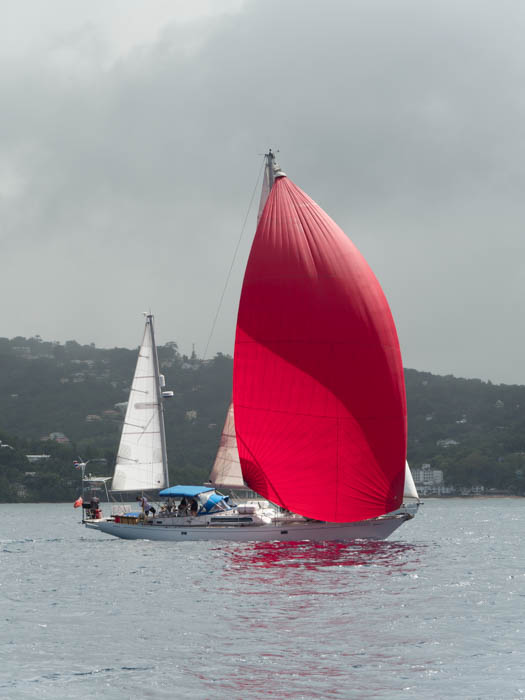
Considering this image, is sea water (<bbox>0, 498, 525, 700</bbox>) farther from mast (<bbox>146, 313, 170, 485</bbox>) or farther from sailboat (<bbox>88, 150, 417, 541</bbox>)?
mast (<bbox>146, 313, 170, 485</bbox>)

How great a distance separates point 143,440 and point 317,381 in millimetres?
13301

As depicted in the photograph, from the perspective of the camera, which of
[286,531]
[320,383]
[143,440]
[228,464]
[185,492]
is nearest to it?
[320,383]

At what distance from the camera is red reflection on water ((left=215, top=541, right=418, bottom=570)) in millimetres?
32875

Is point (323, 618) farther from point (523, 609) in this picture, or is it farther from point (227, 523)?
point (227, 523)

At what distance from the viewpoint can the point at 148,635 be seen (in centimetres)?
2120

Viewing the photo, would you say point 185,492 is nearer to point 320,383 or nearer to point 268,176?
point 320,383

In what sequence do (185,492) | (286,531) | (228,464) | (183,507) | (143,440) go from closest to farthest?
(286,531) < (185,492) < (228,464) < (183,507) < (143,440)

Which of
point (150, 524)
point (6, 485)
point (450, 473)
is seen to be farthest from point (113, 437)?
point (150, 524)

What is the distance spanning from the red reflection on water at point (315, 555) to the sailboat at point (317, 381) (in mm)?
711

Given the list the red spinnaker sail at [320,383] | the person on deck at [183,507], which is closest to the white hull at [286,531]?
the person on deck at [183,507]

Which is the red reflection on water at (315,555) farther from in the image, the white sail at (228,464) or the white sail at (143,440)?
the white sail at (143,440)

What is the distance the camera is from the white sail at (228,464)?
40906 millimetres

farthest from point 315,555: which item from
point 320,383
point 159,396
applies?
point 159,396

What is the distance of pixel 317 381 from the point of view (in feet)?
116
